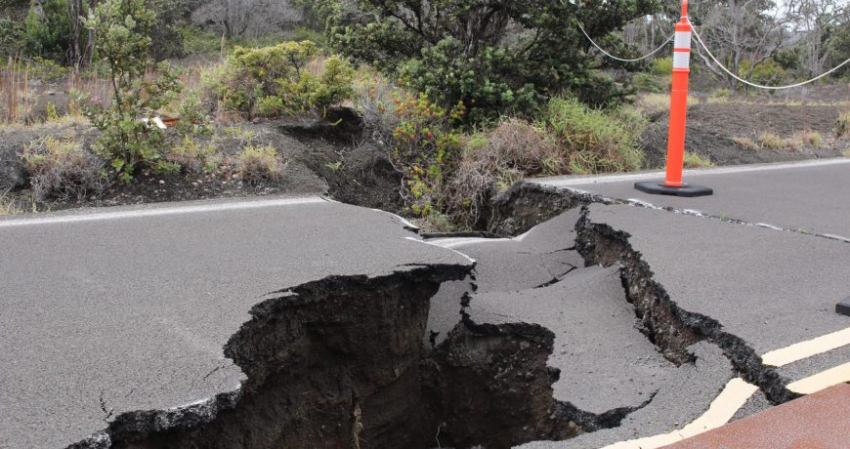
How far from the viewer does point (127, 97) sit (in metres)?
7.09

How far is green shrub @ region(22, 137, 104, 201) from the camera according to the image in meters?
6.80

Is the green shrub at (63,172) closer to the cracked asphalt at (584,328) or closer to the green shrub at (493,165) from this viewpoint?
the cracked asphalt at (584,328)

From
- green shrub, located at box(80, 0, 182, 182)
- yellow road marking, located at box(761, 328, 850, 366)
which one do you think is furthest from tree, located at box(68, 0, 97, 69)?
yellow road marking, located at box(761, 328, 850, 366)

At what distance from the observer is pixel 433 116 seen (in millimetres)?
8953

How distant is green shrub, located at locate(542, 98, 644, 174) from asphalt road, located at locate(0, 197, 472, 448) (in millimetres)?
3520

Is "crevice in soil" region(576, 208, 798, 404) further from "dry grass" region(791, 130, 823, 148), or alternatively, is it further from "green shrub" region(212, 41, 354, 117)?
"dry grass" region(791, 130, 823, 148)

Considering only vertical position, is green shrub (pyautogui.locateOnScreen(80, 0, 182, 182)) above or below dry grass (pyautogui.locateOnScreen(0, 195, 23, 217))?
above

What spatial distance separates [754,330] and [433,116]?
19.0 ft

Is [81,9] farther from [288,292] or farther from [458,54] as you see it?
[288,292]

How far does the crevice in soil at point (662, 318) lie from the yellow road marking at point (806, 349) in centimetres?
6

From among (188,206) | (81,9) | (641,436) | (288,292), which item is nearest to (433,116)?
(188,206)

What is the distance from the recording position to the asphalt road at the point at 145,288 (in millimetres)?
2850

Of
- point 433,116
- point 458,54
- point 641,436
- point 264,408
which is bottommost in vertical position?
point 264,408

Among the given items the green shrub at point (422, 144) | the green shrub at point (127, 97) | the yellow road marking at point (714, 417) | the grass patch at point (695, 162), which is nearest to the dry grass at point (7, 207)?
the green shrub at point (127, 97)
